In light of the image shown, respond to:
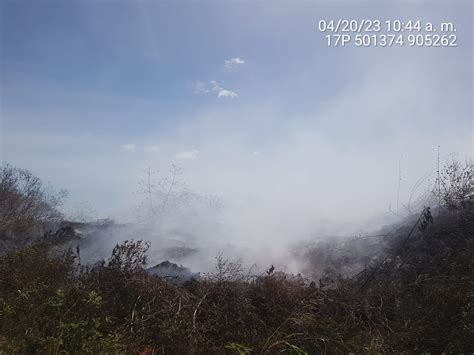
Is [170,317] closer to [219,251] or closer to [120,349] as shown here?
[120,349]

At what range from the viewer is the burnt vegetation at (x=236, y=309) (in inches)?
189

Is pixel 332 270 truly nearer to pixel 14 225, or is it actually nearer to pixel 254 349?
pixel 254 349

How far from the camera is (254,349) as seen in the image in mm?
4875

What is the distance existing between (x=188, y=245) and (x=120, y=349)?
6801 mm

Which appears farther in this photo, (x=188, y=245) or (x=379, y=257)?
(x=188, y=245)

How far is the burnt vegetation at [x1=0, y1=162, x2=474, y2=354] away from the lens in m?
4.80

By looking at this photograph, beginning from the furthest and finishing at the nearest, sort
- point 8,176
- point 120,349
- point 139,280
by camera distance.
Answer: point 8,176 < point 139,280 < point 120,349

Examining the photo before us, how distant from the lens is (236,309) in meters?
5.70

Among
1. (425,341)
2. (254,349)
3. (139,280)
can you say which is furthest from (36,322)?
(425,341)

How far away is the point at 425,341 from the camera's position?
5031mm

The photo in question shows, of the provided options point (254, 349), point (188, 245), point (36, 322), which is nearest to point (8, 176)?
point (188, 245)

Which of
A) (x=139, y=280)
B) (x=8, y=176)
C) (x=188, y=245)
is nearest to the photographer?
(x=139, y=280)

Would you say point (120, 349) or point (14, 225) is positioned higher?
point (14, 225)

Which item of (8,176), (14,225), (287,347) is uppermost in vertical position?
(8,176)
